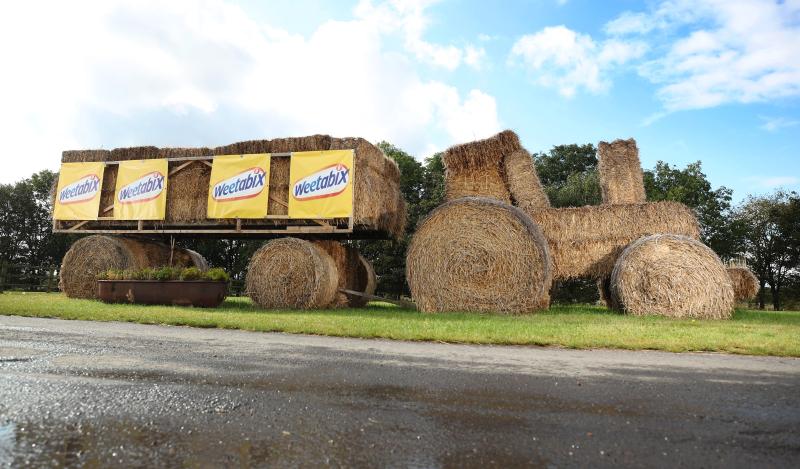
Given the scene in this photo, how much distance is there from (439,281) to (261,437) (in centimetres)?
1103

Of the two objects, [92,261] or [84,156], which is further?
[84,156]

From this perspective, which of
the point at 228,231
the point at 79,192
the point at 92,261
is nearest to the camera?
the point at 92,261

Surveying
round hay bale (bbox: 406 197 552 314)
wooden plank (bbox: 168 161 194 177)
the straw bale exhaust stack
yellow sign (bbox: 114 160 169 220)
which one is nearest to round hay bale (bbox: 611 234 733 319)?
round hay bale (bbox: 406 197 552 314)

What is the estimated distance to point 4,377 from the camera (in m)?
4.31

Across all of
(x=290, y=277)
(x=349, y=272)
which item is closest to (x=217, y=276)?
(x=290, y=277)

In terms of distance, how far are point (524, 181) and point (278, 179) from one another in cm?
783

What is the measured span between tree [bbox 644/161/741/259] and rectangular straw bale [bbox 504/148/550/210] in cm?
1883

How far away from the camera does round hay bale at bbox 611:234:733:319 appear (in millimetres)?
12102

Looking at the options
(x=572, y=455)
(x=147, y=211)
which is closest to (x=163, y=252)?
(x=147, y=211)

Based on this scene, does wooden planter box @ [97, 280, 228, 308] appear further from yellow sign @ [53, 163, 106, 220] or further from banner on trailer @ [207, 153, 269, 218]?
yellow sign @ [53, 163, 106, 220]

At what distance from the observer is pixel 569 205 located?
3106cm

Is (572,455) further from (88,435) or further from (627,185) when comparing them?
(627,185)

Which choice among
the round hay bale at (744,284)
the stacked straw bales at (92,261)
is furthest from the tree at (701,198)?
the stacked straw bales at (92,261)

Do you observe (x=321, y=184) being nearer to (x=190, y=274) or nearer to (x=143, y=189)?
(x=190, y=274)
